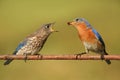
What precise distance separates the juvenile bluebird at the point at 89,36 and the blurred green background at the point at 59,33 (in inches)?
108

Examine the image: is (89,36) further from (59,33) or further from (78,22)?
(59,33)

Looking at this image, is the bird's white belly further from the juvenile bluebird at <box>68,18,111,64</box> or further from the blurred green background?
the blurred green background

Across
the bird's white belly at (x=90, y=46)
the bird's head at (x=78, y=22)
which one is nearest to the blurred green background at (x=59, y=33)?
the bird's white belly at (x=90, y=46)

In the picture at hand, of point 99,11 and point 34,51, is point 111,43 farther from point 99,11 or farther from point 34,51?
point 34,51

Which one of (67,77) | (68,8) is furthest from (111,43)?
(68,8)

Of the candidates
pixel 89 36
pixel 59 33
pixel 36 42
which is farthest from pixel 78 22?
pixel 59 33

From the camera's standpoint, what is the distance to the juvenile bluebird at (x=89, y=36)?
6.58 m

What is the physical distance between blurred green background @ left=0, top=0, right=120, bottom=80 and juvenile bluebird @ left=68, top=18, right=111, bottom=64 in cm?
274

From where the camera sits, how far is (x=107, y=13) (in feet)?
46.8

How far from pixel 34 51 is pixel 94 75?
2686 mm

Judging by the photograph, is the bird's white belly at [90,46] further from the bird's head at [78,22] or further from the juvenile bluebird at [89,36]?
the bird's head at [78,22]

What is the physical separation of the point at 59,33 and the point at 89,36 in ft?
20.1

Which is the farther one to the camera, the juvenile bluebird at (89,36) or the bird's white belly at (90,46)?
the bird's white belly at (90,46)

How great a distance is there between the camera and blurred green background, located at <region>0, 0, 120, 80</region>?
10.1 meters
